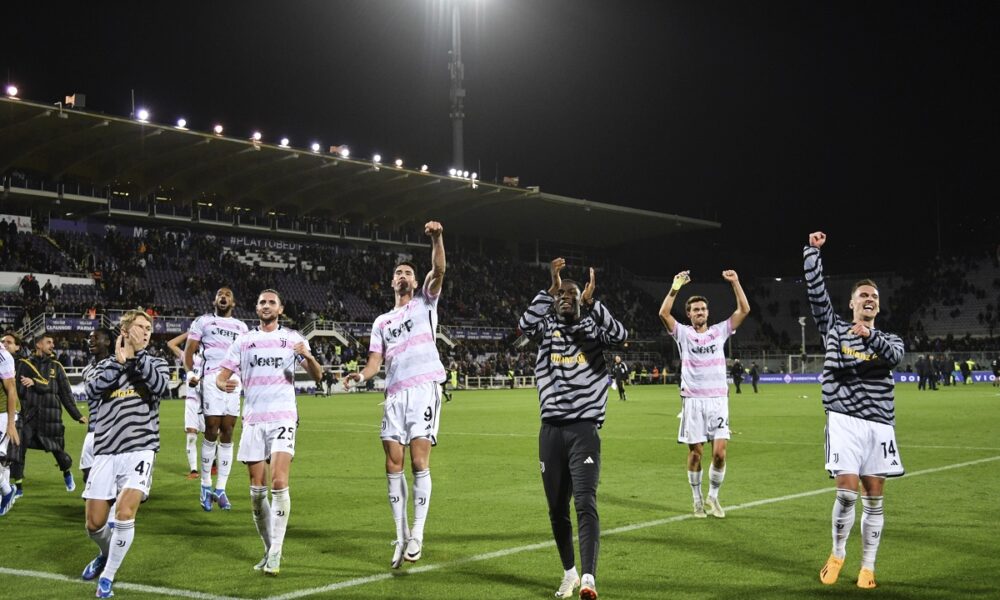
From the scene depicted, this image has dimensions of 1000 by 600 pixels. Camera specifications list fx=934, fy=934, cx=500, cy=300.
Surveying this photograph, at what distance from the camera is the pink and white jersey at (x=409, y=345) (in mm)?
8109

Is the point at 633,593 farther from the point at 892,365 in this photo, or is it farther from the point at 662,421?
the point at 662,421

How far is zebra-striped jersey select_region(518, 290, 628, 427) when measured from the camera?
679 cm

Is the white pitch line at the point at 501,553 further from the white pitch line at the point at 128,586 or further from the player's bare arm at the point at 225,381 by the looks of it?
the player's bare arm at the point at 225,381

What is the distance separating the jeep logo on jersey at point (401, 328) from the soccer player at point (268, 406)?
2.31 ft

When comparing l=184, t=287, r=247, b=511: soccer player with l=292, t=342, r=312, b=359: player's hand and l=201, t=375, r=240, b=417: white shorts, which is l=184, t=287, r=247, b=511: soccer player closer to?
l=201, t=375, r=240, b=417: white shorts

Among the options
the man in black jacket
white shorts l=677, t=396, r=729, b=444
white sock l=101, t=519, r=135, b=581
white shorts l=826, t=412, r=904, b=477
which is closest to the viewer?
white sock l=101, t=519, r=135, b=581

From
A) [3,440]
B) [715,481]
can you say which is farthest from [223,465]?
[715,481]

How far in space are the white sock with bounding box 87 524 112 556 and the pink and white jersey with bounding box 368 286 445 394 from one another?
247 centimetres

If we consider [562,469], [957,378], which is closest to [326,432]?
[562,469]

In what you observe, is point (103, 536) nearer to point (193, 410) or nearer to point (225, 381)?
point (225, 381)

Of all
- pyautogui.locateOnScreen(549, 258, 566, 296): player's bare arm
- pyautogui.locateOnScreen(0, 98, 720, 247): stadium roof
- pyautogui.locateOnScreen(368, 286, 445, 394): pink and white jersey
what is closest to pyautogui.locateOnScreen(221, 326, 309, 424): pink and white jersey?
pyautogui.locateOnScreen(368, 286, 445, 394): pink and white jersey

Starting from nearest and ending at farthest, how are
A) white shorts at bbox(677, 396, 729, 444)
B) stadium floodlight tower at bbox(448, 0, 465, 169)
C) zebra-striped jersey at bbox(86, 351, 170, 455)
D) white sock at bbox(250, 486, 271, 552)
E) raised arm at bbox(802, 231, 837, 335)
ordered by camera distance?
zebra-striped jersey at bbox(86, 351, 170, 455) < raised arm at bbox(802, 231, 837, 335) < white sock at bbox(250, 486, 271, 552) < white shorts at bbox(677, 396, 729, 444) < stadium floodlight tower at bbox(448, 0, 465, 169)

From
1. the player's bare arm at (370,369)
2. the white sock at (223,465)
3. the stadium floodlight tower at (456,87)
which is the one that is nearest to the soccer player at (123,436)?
the player's bare arm at (370,369)

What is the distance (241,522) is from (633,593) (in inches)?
204
